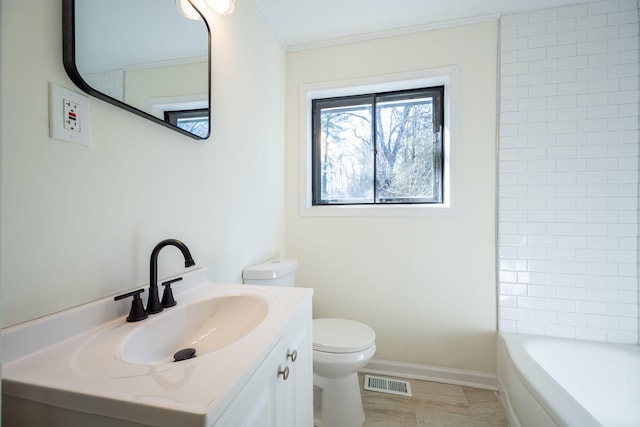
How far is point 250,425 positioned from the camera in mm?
551

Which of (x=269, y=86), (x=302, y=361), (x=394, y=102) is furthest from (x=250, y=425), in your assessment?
(x=394, y=102)

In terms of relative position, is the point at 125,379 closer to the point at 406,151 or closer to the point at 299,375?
the point at 299,375

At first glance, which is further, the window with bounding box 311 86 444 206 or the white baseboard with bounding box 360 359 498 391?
the window with bounding box 311 86 444 206

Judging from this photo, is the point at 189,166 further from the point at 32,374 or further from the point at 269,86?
the point at 269,86

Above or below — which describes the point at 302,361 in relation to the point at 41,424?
below

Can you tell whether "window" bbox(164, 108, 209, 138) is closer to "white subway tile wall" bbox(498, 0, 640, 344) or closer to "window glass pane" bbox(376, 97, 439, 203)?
"window glass pane" bbox(376, 97, 439, 203)

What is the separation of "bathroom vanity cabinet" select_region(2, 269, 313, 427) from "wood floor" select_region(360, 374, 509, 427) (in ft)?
3.18

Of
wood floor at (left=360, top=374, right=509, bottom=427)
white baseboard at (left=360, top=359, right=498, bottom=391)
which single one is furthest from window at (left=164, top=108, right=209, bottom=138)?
white baseboard at (left=360, top=359, right=498, bottom=391)

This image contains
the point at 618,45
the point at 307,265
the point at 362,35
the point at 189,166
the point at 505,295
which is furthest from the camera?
→ the point at 307,265

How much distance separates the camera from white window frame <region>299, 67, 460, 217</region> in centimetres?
172

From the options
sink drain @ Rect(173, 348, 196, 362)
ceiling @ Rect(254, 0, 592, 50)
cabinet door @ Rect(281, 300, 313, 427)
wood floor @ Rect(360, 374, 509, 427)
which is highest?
ceiling @ Rect(254, 0, 592, 50)

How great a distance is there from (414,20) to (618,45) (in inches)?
46.1

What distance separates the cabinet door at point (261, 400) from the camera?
493mm

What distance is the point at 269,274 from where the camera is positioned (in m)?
1.41
